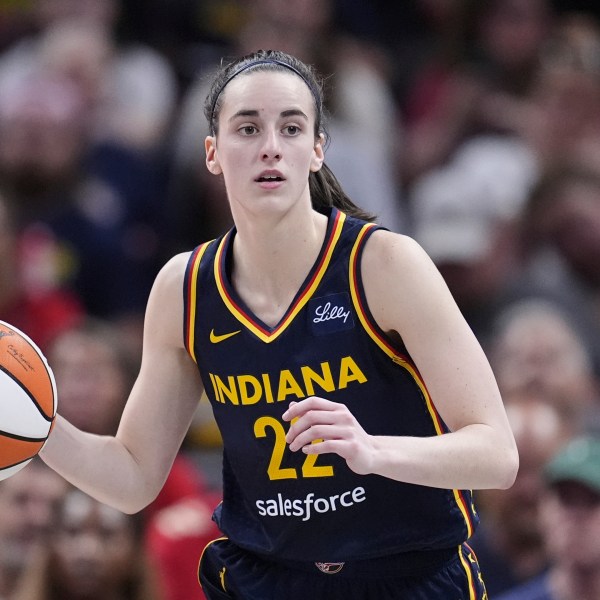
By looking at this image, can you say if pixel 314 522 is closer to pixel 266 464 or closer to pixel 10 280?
pixel 266 464

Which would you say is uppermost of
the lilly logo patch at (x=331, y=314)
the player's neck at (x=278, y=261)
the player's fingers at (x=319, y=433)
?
the player's neck at (x=278, y=261)

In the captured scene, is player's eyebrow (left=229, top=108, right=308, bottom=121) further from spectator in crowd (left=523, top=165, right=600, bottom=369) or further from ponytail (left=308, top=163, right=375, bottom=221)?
spectator in crowd (left=523, top=165, right=600, bottom=369)

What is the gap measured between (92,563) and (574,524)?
2.12m

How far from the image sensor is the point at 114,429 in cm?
669

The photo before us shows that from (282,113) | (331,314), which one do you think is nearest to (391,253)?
(331,314)

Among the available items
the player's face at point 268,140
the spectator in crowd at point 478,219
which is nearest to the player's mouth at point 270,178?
the player's face at point 268,140

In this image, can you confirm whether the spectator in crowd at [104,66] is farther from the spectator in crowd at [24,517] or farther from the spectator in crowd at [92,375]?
the spectator in crowd at [24,517]

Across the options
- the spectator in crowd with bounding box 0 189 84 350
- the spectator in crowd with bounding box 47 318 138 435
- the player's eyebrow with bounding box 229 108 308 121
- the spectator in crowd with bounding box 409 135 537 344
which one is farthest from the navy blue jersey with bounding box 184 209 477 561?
the spectator in crowd with bounding box 409 135 537 344

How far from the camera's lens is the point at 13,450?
3.80 meters

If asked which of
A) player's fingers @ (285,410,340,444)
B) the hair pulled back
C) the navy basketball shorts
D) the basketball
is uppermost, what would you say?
the hair pulled back

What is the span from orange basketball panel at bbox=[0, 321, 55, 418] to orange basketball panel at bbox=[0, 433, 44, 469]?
0.11 meters

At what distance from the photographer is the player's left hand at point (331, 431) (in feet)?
10.8

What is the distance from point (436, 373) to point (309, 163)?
2.33ft

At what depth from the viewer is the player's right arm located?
4.09 metres
